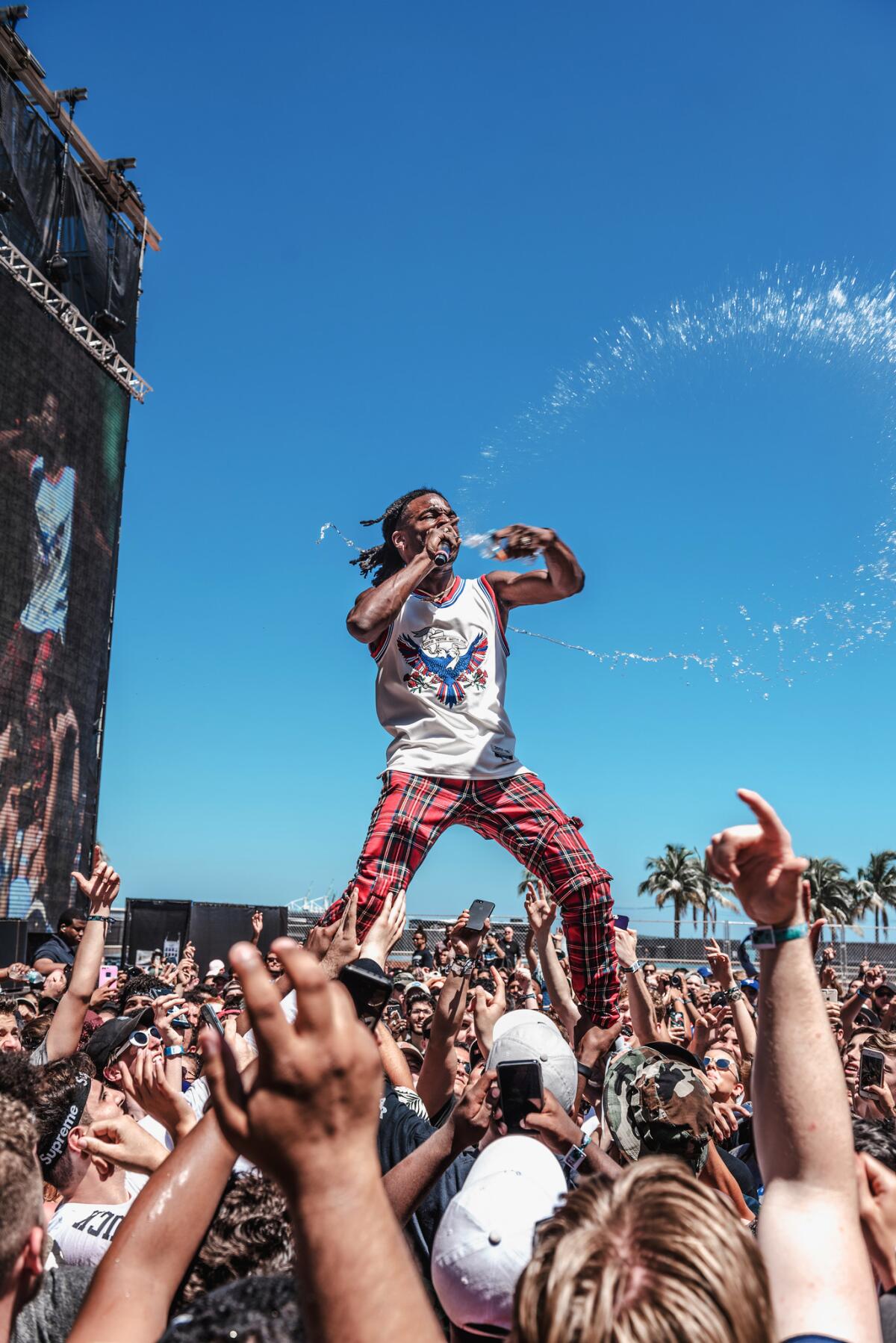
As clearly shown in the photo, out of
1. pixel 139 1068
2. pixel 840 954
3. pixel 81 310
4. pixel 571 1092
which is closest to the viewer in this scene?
pixel 139 1068

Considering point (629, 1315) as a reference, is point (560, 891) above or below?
above

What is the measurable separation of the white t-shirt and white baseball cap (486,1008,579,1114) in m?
1.12

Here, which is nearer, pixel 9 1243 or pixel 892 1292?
pixel 9 1243

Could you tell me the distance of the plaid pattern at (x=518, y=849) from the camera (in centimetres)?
411

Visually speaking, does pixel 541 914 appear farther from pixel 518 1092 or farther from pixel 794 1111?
pixel 794 1111

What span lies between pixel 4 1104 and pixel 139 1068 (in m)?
0.68

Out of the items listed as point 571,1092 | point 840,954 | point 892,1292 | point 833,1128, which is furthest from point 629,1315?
point 840,954

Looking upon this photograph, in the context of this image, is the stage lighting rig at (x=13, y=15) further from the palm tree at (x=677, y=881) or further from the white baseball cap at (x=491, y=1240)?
the palm tree at (x=677, y=881)

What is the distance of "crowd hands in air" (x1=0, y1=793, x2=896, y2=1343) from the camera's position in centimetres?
90

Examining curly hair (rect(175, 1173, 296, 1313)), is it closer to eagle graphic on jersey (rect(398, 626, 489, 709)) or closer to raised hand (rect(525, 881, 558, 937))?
eagle graphic on jersey (rect(398, 626, 489, 709))

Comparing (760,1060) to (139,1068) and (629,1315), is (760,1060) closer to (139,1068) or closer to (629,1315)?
(629,1315)

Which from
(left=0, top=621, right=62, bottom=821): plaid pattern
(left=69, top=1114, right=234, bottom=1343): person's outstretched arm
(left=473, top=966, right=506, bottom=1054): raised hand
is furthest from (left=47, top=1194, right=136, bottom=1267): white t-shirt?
(left=0, top=621, right=62, bottom=821): plaid pattern

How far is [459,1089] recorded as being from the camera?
13.8 feet

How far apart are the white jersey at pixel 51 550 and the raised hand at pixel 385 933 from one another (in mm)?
13746
